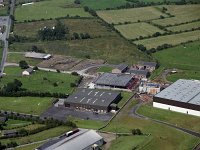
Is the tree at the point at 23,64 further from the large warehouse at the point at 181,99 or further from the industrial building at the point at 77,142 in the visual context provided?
the industrial building at the point at 77,142

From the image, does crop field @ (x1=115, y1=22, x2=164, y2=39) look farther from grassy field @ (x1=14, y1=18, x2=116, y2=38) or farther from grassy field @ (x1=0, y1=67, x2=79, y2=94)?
grassy field @ (x1=0, y1=67, x2=79, y2=94)

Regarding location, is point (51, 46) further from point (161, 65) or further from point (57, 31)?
point (161, 65)

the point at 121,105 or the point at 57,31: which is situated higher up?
the point at 57,31

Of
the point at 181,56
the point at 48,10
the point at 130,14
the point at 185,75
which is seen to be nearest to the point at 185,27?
the point at 130,14

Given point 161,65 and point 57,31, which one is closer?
point 161,65

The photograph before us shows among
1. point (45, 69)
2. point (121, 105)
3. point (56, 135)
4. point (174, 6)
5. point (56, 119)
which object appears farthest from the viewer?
point (174, 6)

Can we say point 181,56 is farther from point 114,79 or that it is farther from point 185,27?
point 114,79

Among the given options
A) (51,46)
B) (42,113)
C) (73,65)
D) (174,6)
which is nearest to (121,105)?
(42,113)

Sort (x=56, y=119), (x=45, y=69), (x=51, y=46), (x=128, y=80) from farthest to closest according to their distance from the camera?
(x=51, y=46)
(x=45, y=69)
(x=128, y=80)
(x=56, y=119)
